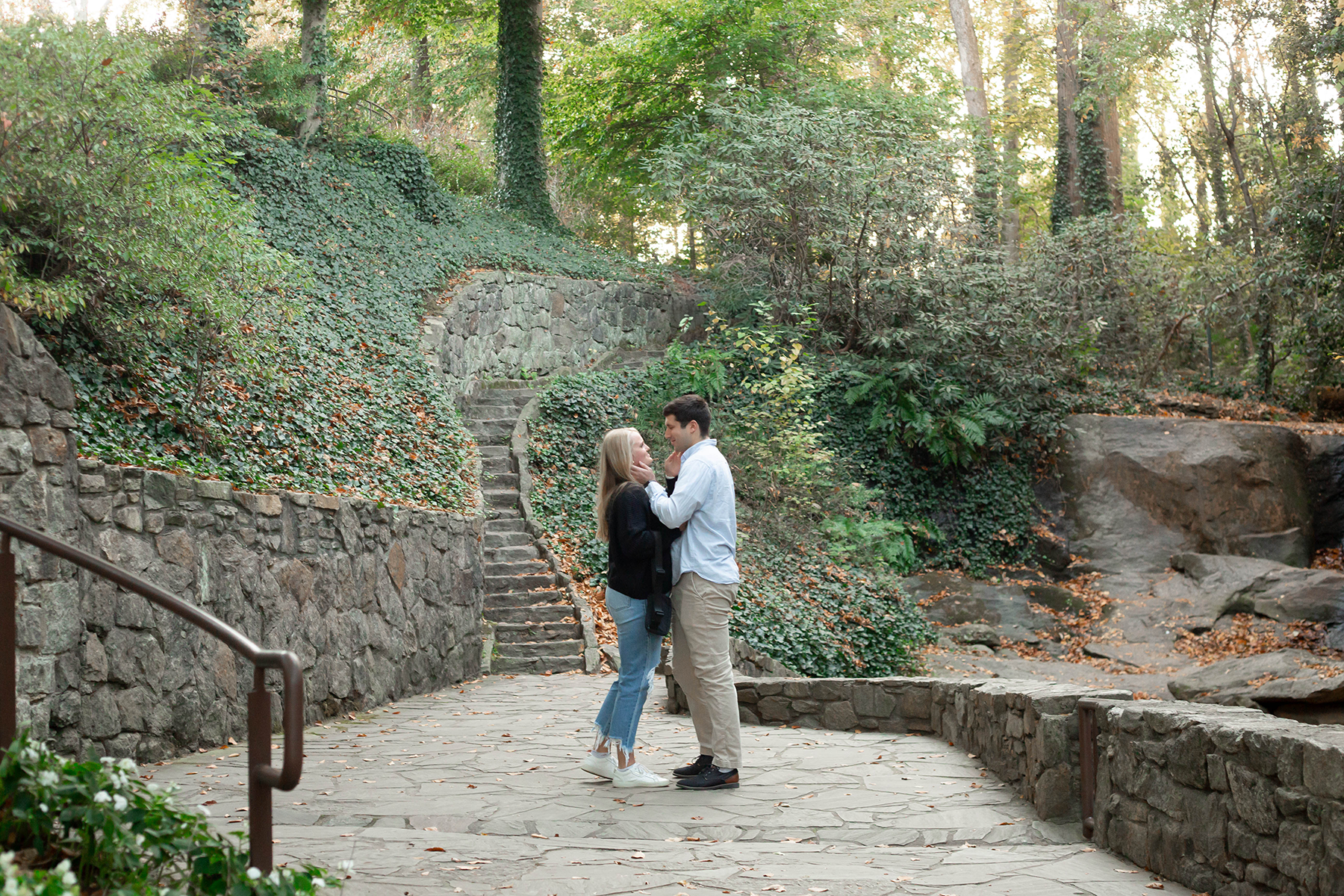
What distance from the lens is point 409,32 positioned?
24.1 metres

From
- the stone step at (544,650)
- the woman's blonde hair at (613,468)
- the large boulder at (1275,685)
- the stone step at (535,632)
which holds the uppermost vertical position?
the woman's blonde hair at (613,468)

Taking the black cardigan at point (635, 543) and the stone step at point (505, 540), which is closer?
the black cardigan at point (635, 543)

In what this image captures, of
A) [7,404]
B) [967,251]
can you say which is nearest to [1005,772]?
[7,404]

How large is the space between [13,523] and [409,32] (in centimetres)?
2350

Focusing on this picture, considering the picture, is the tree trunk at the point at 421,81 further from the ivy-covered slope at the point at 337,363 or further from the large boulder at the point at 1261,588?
the large boulder at the point at 1261,588

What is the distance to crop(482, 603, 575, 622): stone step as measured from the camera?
11.0 meters

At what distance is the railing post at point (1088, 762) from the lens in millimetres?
4691

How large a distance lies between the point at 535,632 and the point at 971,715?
5.49 meters

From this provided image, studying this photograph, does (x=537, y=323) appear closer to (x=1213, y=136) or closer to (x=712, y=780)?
(x=712, y=780)

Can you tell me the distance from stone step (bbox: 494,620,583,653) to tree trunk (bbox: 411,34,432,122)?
689 inches

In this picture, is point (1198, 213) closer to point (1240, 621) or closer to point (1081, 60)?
Answer: point (1081, 60)

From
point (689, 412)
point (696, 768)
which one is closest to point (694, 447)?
point (689, 412)

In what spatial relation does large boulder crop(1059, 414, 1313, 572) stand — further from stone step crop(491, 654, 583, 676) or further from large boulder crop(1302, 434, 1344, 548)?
stone step crop(491, 654, 583, 676)

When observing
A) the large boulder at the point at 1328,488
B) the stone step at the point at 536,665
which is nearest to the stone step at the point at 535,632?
the stone step at the point at 536,665
